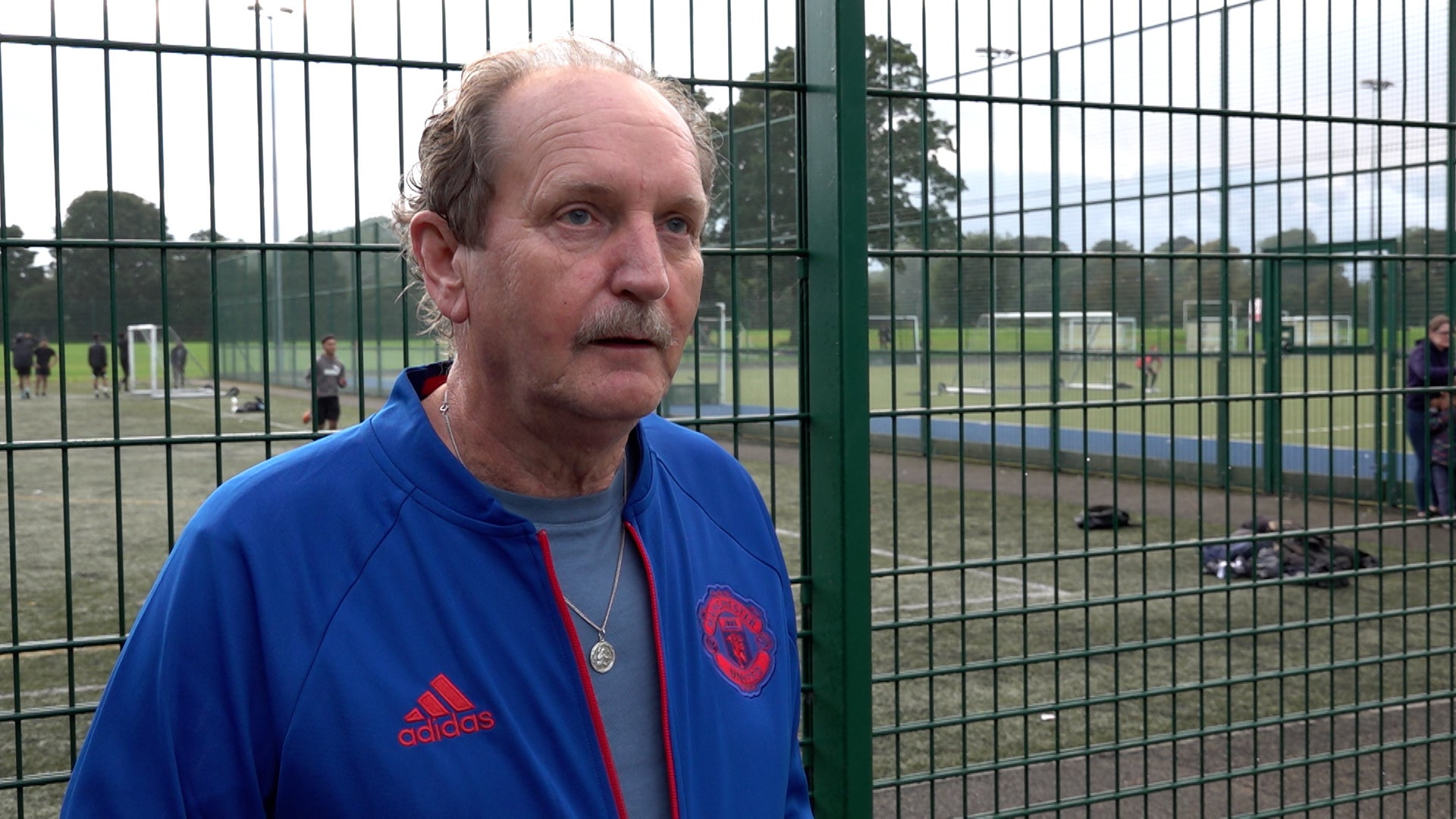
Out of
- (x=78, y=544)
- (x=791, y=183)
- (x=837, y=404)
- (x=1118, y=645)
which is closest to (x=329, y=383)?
(x=78, y=544)

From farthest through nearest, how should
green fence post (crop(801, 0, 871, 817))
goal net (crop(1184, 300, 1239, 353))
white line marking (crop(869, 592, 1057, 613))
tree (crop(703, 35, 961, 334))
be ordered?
goal net (crop(1184, 300, 1239, 353)) < white line marking (crop(869, 592, 1057, 613)) < tree (crop(703, 35, 961, 334)) < green fence post (crop(801, 0, 871, 817))

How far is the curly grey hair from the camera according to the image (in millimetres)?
1562

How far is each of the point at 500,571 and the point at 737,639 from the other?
1.26ft

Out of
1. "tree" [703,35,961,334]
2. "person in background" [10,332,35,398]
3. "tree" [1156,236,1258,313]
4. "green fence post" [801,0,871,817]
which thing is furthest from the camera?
"person in background" [10,332,35,398]

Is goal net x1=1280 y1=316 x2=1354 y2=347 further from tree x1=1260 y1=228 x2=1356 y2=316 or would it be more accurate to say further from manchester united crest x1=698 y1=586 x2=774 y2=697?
manchester united crest x1=698 y1=586 x2=774 y2=697

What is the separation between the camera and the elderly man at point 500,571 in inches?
53.1

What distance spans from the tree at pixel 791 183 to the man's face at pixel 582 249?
0.80 metres

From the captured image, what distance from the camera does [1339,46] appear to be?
13.4 metres

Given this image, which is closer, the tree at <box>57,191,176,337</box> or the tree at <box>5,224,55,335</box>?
the tree at <box>5,224,55,335</box>

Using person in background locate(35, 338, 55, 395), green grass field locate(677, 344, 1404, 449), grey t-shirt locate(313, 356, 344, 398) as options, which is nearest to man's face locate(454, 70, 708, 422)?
green grass field locate(677, 344, 1404, 449)

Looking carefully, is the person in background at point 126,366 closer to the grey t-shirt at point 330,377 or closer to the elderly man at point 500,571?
the grey t-shirt at point 330,377

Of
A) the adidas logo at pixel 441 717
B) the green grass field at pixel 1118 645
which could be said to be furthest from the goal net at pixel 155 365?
the adidas logo at pixel 441 717

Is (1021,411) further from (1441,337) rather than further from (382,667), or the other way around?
(1441,337)

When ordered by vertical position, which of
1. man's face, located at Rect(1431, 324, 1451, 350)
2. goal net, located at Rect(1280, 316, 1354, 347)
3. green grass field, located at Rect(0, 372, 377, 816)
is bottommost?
green grass field, located at Rect(0, 372, 377, 816)
